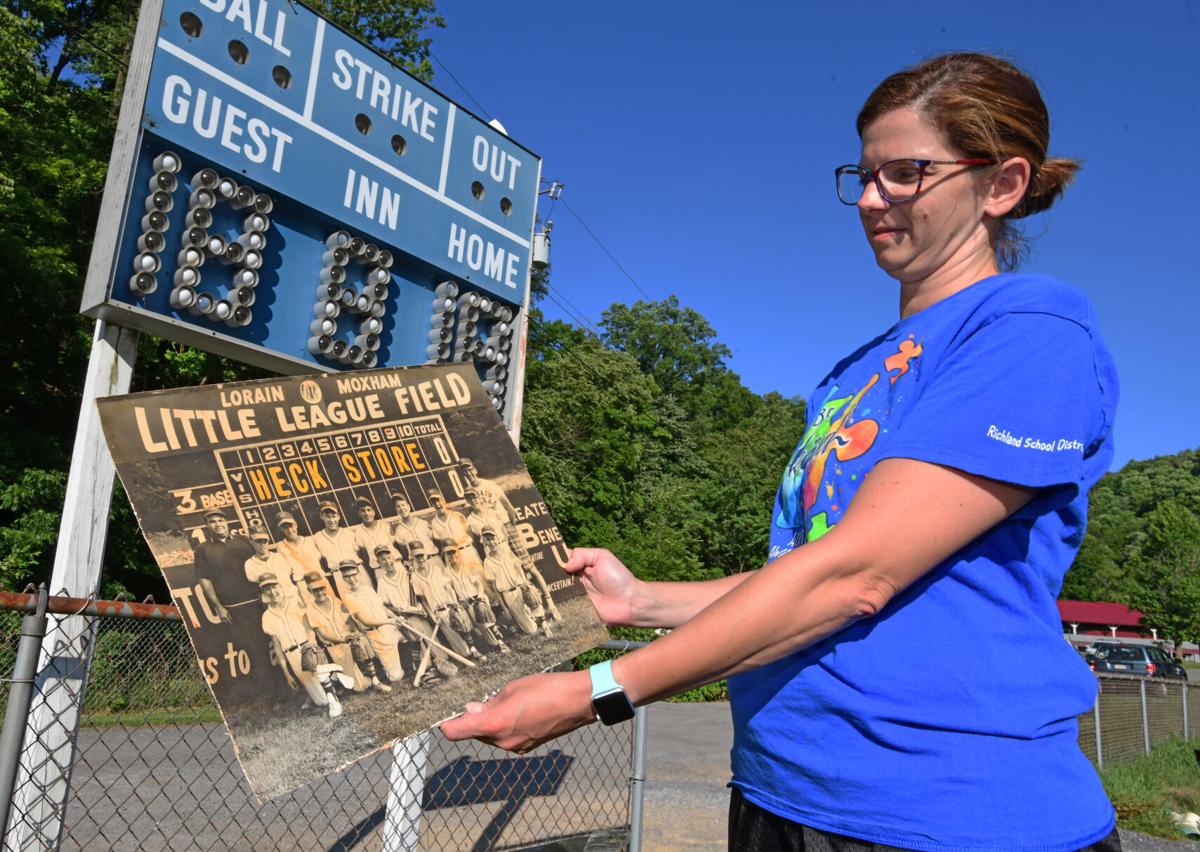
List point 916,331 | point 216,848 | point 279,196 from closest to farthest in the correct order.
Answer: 1. point 916,331
2. point 279,196
3. point 216,848

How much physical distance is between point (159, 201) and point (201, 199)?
0.22 m

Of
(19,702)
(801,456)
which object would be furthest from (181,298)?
(801,456)

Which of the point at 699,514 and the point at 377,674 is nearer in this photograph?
the point at 377,674

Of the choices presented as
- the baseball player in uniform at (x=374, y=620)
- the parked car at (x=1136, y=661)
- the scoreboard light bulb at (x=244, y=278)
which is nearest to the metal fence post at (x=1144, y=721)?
the scoreboard light bulb at (x=244, y=278)

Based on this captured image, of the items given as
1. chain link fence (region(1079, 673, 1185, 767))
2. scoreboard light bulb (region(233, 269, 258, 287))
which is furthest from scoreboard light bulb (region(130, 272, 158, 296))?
chain link fence (region(1079, 673, 1185, 767))

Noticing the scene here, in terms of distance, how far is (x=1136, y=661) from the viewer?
2648cm

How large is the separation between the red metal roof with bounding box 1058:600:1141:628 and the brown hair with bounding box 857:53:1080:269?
70293 mm

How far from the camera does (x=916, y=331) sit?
1280 mm

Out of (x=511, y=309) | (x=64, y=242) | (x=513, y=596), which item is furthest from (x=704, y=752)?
(x=64, y=242)

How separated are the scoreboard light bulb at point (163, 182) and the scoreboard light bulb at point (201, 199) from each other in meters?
0.11

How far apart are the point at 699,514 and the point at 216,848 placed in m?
30.3

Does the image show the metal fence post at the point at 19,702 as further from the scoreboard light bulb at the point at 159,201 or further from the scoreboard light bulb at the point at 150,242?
the scoreboard light bulb at the point at 159,201

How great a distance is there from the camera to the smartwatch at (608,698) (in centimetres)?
106

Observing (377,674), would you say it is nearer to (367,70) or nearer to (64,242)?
(367,70)
